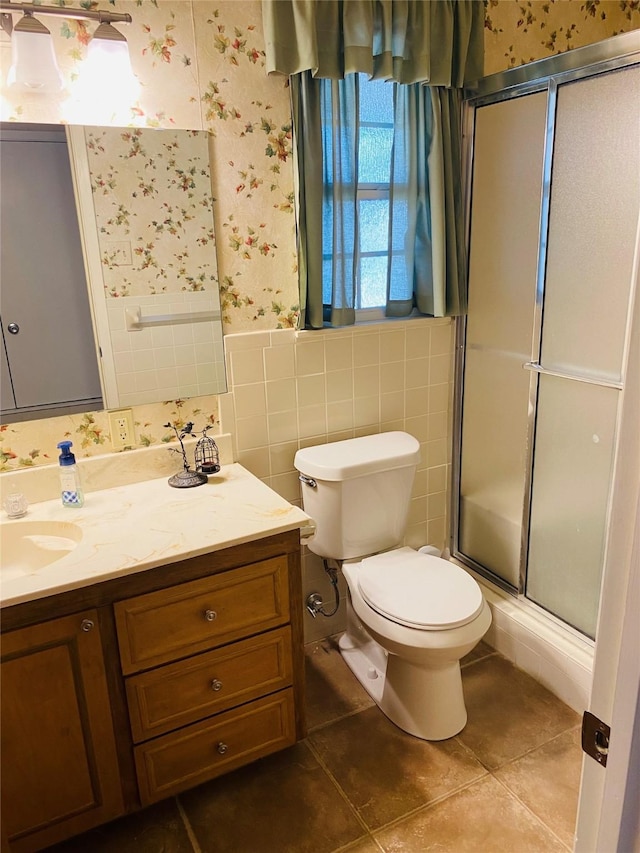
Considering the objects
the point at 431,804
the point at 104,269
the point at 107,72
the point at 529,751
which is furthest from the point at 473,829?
the point at 107,72

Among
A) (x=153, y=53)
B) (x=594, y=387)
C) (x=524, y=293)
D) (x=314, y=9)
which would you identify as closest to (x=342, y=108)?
(x=314, y=9)

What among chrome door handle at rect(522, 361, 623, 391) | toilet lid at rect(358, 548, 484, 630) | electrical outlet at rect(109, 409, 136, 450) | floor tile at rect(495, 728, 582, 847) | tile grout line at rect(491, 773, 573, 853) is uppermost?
chrome door handle at rect(522, 361, 623, 391)

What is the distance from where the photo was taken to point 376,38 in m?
1.92

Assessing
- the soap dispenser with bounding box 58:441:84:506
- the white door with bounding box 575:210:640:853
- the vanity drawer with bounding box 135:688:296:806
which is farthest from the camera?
the soap dispenser with bounding box 58:441:84:506

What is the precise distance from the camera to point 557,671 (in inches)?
84.1

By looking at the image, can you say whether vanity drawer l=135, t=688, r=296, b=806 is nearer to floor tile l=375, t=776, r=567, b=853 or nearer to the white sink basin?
floor tile l=375, t=776, r=567, b=853

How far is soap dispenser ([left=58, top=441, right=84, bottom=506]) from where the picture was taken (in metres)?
1.74

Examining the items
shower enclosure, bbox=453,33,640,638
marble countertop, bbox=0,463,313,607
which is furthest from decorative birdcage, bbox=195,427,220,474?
shower enclosure, bbox=453,33,640,638

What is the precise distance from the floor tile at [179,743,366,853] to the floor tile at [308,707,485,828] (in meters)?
0.06

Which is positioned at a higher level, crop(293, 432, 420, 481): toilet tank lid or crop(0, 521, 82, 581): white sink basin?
crop(293, 432, 420, 481): toilet tank lid

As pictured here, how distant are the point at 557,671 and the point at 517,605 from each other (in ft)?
0.91

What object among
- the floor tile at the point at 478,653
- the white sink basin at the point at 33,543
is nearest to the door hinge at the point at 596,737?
the white sink basin at the point at 33,543

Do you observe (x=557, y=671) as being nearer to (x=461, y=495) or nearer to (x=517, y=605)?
(x=517, y=605)

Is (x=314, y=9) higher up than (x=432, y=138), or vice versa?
(x=314, y=9)
